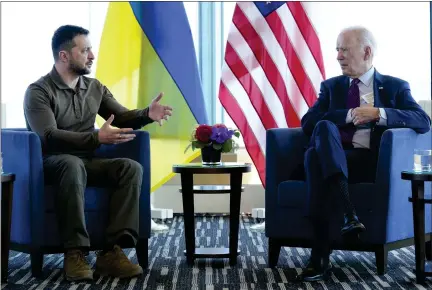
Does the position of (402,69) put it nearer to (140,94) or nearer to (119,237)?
(140,94)

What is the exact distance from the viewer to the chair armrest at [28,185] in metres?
3.11

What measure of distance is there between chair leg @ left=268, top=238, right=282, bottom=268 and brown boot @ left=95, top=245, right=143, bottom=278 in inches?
25.3

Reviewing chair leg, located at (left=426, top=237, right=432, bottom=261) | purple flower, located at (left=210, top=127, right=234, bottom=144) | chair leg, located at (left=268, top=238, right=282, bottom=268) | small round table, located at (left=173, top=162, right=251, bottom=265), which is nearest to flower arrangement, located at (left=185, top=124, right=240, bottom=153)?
purple flower, located at (left=210, top=127, right=234, bottom=144)

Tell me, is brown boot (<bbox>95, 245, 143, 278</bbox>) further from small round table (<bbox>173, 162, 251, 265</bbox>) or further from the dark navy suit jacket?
the dark navy suit jacket

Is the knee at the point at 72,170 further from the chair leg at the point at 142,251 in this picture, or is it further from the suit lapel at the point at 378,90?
the suit lapel at the point at 378,90

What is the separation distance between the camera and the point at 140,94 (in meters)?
4.82

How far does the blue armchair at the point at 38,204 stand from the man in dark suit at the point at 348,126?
2.58 ft

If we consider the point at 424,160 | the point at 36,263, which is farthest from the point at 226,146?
the point at 36,263

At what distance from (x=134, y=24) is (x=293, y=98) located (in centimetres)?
119

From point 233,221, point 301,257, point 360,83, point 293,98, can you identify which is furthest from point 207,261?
point 293,98

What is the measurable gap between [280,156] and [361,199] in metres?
0.50

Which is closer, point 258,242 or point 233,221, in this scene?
point 233,221

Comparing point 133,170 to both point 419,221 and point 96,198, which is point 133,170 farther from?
point 419,221

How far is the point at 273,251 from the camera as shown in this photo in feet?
11.2
